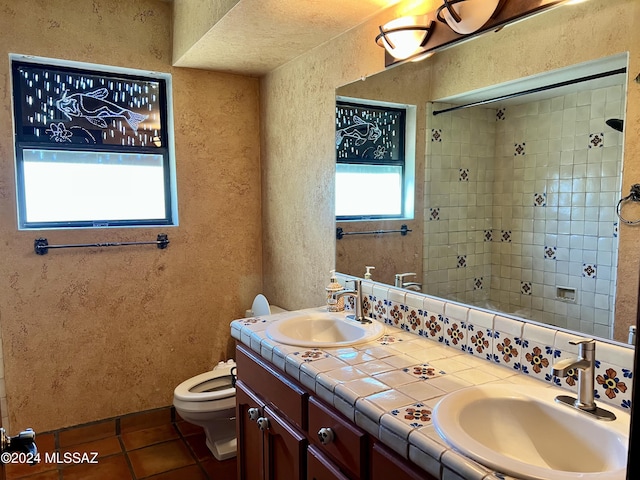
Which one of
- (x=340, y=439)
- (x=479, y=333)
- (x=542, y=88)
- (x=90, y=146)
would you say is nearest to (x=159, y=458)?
(x=340, y=439)

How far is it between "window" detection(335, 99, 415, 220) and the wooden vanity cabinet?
0.84 meters

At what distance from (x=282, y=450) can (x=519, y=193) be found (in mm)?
1182

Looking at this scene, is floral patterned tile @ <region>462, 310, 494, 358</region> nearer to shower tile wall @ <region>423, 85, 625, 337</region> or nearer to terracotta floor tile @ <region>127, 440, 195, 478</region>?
shower tile wall @ <region>423, 85, 625, 337</region>

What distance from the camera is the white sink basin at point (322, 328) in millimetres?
1840

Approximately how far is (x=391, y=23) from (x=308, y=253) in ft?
4.14

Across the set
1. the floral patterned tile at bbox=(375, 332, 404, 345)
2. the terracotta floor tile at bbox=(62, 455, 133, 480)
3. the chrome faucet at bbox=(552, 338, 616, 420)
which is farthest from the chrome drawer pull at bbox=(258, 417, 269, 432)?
the terracotta floor tile at bbox=(62, 455, 133, 480)

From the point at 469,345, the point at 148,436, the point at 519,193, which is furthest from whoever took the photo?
the point at 148,436

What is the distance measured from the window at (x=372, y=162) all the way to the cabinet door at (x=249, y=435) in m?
0.94

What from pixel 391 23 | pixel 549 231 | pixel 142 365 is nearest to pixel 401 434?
pixel 549 231

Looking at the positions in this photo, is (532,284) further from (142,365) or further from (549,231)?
(142,365)

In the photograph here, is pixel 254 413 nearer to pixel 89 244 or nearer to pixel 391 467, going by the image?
pixel 391 467

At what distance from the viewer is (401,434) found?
41.1 inches

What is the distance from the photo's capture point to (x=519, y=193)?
4.73 feet

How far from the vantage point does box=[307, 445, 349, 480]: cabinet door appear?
1.31 metres
